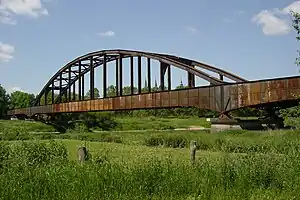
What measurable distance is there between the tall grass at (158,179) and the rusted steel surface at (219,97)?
14282 mm

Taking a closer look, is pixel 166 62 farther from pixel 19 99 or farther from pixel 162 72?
pixel 19 99

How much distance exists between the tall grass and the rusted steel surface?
46.9 feet

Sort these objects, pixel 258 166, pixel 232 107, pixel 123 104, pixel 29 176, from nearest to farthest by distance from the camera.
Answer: pixel 29 176 → pixel 258 166 → pixel 232 107 → pixel 123 104

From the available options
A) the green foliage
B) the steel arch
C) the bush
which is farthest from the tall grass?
the steel arch

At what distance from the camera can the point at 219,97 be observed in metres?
38.3

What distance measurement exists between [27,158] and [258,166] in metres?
6.61

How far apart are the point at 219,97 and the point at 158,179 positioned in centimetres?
2857

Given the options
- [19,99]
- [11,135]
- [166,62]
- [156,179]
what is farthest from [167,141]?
[19,99]

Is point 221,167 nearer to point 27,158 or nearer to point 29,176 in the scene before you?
point 29,176

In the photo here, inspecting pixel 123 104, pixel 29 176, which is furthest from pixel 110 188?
pixel 123 104

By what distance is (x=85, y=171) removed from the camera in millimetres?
10578

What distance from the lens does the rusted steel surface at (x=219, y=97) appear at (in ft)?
107

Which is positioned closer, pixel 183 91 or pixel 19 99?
pixel 183 91

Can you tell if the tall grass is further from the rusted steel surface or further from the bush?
the bush
